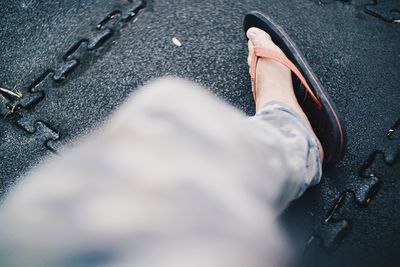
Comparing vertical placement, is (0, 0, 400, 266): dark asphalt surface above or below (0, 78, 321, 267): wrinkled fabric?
below

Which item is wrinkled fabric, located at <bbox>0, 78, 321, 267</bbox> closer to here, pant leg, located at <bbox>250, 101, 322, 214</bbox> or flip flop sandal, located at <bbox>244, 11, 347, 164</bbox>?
pant leg, located at <bbox>250, 101, 322, 214</bbox>

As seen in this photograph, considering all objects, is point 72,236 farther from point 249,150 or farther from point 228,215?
point 249,150

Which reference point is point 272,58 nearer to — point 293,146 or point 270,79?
point 270,79

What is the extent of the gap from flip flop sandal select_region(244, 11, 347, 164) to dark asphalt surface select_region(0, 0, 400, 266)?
136 millimetres

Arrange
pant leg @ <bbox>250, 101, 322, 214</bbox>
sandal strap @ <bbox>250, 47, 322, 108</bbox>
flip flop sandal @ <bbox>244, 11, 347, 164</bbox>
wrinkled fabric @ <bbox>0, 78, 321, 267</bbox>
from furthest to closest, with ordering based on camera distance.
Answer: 1. sandal strap @ <bbox>250, 47, 322, 108</bbox>
2. flip flop sandal @ <bbox>244, 11, 347, 164</bbox>
3. pant leg @ <bbox>250, 101, 322, 214</bbox>
4. wrinkled fabric @ <bbox>0, 78, 321, 267</bbox>

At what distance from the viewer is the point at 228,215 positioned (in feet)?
2.94

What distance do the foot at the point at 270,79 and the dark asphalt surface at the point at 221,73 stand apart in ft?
0.44

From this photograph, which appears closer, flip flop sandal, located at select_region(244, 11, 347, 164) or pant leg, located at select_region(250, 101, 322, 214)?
pant leg, located at select_region(250, 101, 322, 214)

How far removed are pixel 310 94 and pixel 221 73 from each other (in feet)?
1.47

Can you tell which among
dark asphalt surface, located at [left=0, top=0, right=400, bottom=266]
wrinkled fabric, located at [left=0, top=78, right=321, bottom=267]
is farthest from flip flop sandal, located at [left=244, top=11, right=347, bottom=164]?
wrinkled fabric, located at [left=0, top=78, right=321, bottom=267]

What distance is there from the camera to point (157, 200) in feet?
2.82

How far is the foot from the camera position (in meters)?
1.48

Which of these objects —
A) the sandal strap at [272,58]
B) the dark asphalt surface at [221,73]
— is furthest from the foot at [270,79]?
the dark asphalt surface at [221,73]

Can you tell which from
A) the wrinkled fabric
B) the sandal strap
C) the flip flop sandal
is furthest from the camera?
the sandal strap
